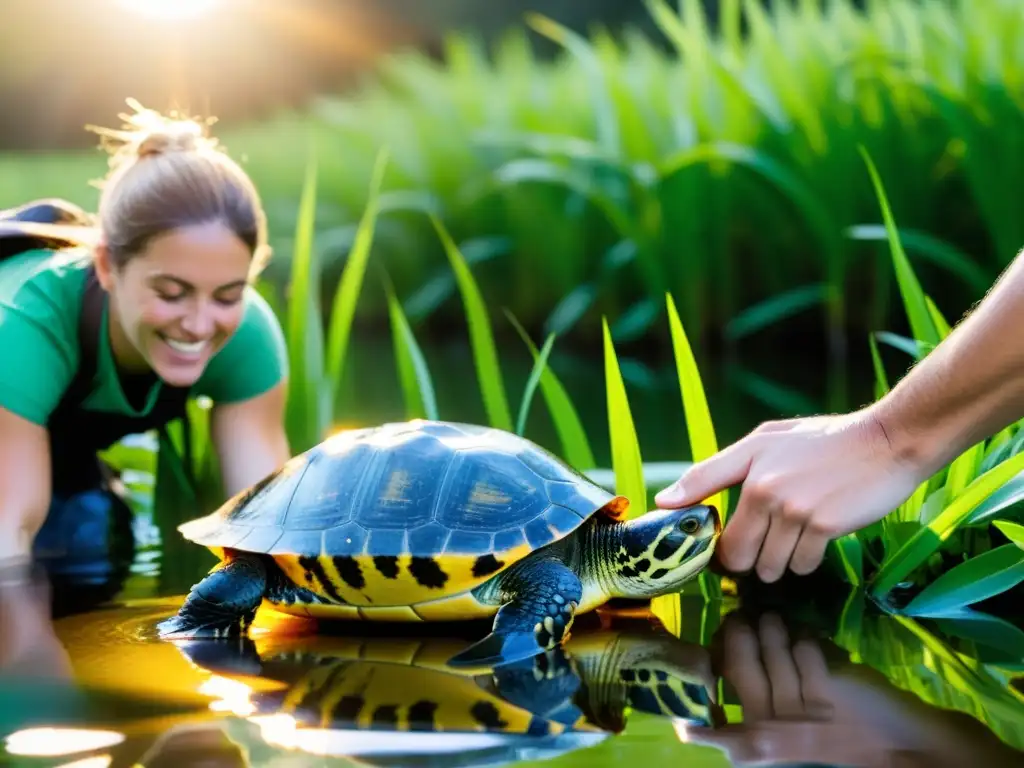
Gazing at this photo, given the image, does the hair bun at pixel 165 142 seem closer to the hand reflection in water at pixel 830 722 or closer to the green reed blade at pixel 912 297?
the green reed blade at pixel 912 297

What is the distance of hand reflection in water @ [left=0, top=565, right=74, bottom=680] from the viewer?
1.66 meters

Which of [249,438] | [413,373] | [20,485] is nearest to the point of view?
[20,485]

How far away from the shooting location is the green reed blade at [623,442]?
2.05 m

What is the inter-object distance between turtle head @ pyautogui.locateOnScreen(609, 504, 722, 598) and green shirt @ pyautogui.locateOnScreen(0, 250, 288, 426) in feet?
4.12

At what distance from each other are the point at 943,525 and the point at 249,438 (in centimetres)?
161

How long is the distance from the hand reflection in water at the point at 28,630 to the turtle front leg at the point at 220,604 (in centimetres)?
17

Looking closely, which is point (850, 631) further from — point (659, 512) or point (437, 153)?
point (437, 153)

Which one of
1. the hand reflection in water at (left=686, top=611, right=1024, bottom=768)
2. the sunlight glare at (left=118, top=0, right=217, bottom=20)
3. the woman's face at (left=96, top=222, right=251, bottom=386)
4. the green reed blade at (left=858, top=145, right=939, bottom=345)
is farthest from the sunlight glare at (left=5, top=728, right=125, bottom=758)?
the sunlight glare at (left=118, top=0, right=217, bottom=20)

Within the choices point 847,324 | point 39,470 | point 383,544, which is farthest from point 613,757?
point 847,324

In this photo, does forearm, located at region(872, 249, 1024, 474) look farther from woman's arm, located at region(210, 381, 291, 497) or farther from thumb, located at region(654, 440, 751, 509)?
woman's arm, located at region(210, 381, 291, 497)

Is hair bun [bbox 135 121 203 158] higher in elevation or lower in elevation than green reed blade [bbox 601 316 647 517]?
higher

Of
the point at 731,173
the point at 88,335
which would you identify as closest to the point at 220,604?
the point at 88,335

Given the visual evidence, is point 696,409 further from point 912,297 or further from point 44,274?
point 44,274

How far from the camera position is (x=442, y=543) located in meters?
1.76
